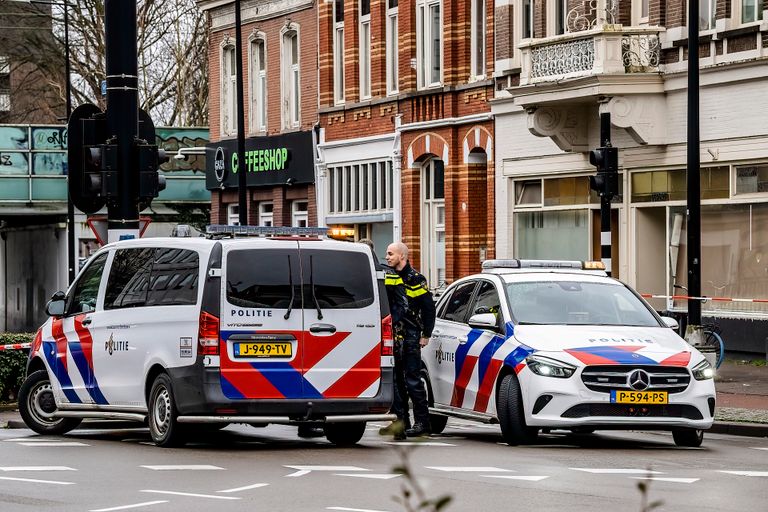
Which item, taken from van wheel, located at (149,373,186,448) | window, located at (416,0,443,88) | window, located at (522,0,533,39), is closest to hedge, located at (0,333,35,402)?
van wheel, located at (149,373,186,448)

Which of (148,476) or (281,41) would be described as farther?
(281,41)

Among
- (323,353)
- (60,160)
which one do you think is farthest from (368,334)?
(60,160)

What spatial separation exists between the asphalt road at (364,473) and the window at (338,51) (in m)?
24.2

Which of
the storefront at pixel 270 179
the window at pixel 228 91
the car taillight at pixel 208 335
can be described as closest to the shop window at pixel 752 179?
the car taillight at pixel 208 335

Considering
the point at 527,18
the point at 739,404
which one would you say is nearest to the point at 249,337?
the point at 739,404

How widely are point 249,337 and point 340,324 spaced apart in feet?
2.75

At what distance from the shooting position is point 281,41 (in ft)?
142

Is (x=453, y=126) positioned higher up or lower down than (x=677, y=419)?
higher up

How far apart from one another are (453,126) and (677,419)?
2064 centimetres

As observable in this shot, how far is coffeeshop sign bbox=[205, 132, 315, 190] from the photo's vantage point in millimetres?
42469

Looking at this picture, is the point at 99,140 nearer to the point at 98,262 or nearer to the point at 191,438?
the point at 98,262

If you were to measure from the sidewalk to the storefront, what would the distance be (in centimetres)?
1694

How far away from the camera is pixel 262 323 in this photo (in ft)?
49.9

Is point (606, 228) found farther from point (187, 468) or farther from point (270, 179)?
point (270, 179)
